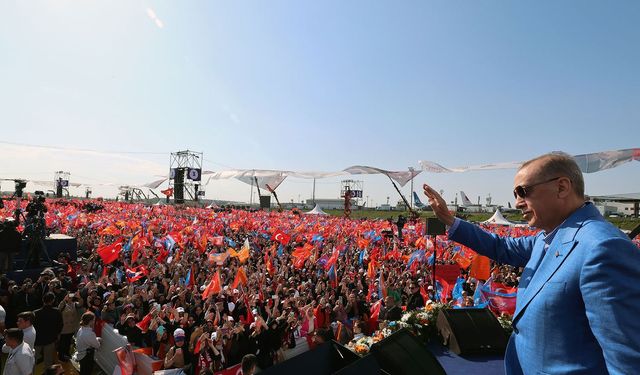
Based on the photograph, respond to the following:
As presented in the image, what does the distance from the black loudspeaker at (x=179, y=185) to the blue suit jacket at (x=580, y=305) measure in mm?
54731

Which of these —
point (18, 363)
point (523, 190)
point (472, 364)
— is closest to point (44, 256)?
point (18, 363)

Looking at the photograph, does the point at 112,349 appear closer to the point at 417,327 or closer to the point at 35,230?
the point at 417,327

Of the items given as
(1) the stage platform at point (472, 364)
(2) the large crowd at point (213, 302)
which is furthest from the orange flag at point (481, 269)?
(1) the stage platform at point (472, 364)

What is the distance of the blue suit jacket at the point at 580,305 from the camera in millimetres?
1188

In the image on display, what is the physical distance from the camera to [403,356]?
3.61 metres

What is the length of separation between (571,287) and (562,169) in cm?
57

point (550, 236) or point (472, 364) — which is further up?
point (550, 236)

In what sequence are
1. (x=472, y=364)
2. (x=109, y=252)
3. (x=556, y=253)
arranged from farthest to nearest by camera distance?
1. (x=109, y=252)
2. (x=472, y=364)
3. (x=556, y=253)

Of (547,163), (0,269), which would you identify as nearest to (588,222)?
(547,163)

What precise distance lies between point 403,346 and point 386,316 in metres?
6.01

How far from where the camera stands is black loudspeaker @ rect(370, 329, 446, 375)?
348cm

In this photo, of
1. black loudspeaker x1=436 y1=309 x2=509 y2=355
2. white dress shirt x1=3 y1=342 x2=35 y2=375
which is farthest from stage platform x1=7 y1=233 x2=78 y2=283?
black loudspeaker x1=436 y1=309 x2=509 y2=355

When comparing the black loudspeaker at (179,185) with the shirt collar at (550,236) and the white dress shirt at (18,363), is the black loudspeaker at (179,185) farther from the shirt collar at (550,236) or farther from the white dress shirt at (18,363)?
the shirt collar at (550,236)

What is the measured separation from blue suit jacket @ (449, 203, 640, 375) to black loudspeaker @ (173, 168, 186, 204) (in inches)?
2155
